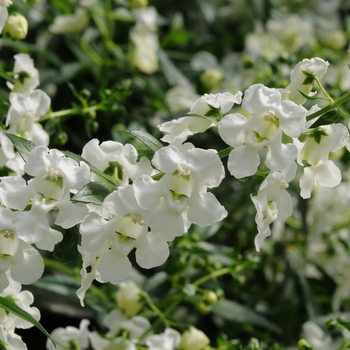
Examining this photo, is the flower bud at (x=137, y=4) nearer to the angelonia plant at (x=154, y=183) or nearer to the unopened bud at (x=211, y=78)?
the unopened bud at (x=211, y=78)

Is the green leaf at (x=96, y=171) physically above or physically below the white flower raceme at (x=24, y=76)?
above

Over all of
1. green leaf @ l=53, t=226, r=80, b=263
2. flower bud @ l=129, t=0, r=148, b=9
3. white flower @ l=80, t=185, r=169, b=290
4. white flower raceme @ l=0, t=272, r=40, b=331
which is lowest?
white flower raceme @ l=0, t=272, r=40, b=331

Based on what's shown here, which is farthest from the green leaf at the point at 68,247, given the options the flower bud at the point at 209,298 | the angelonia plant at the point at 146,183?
the flower bud at the point at 209,298

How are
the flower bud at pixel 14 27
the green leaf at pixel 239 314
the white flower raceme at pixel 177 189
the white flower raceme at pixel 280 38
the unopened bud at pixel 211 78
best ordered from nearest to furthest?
1. the white flower raceme at pixel 177 189
2. the flower bud at pixel 14 27
3. the green leaf at pixel 239 314
4. the unopened bud at pixel 211 78
5. the white flower raceme at pixel 280 38

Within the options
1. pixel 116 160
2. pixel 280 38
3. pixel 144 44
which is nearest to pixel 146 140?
pixel 116 160

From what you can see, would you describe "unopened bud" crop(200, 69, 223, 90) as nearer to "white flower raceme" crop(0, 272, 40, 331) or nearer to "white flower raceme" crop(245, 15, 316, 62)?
"white flower raceme" crop(245, 15, 316, 62)

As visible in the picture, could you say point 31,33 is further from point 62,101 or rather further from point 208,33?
point 208,33

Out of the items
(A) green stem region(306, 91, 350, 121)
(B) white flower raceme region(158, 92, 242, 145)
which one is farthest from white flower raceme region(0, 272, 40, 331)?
(A) green stem region(306, 91, 350, 121)

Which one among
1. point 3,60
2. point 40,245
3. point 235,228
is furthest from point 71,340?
point 3,60
